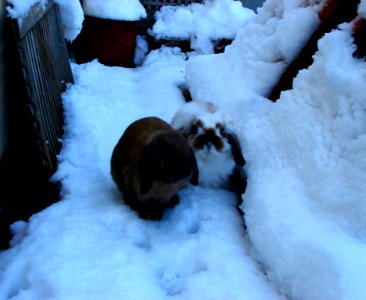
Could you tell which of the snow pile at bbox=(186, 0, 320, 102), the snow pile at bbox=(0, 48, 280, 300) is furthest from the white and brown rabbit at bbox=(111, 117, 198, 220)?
the snow pile at bbox=(186, 0, 320, 102)

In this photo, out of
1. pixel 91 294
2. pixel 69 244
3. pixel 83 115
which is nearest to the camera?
pixel 91 294

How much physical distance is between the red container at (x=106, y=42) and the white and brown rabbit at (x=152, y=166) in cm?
307

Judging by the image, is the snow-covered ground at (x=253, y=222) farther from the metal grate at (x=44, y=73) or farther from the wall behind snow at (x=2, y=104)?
the wall behind snow at (x=2, y=104)

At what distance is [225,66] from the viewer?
12.1ft

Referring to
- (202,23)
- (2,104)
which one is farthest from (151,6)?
(2,104)

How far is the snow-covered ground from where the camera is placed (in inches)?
71.0

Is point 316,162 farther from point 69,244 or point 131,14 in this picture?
point 131,14

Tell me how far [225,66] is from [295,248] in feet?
7.29

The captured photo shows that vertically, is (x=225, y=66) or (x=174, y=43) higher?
(x=225, y=66)

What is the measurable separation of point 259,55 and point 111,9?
2649 millimetres

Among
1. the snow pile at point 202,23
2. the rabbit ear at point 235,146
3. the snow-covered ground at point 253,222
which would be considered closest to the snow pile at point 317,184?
the snow-covered ground at point 253,222

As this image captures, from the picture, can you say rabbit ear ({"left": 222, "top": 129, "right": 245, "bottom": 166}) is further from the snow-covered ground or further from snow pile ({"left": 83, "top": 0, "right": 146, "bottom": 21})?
snow pile ({"left": 83, "top": 0, "right": 146, "bottom": 21})

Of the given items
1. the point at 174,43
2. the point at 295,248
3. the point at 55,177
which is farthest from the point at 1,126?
the point at 174,43

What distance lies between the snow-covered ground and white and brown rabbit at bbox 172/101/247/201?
0.27ft
